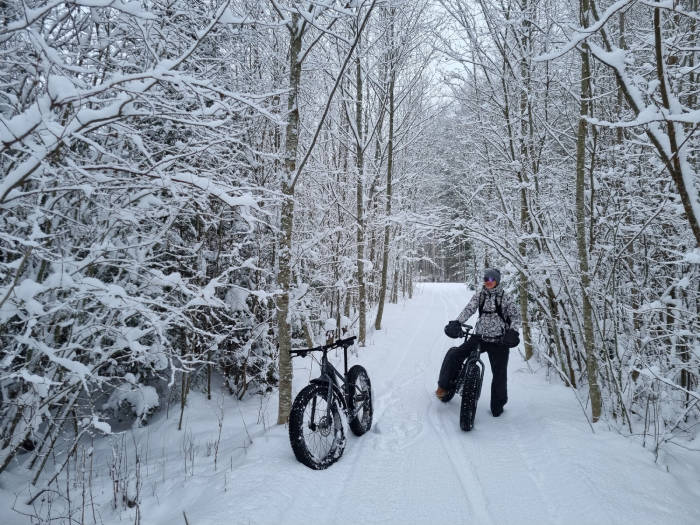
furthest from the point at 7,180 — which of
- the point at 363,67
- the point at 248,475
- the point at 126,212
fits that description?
the point at 363,67

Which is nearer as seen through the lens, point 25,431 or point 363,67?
point 25,431

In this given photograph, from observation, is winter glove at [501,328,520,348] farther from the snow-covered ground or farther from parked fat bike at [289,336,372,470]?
parked fat bike at [289,336,372,470]

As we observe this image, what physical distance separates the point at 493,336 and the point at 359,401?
210cm

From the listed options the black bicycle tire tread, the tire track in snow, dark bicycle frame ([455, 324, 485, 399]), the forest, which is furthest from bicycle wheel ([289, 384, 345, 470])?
dark bicycle frame ([455, 324, 485, 399])

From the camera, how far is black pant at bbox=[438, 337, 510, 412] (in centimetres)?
527

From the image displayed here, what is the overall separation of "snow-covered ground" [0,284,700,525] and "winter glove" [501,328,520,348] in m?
0.99

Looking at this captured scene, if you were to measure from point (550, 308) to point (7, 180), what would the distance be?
6717mm

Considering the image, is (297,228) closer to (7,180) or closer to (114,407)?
(114,407)

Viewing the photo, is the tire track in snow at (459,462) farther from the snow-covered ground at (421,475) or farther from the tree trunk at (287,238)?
the tree trunk at (287,238)

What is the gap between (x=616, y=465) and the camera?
366 centimetres

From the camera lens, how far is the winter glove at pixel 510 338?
5156 millimetres

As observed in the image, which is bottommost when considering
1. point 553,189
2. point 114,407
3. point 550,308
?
point 114,407

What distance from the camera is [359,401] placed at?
4758mm

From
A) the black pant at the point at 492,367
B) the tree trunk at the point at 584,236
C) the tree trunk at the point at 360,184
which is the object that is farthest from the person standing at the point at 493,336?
the tree trunk at the point at 360,184
